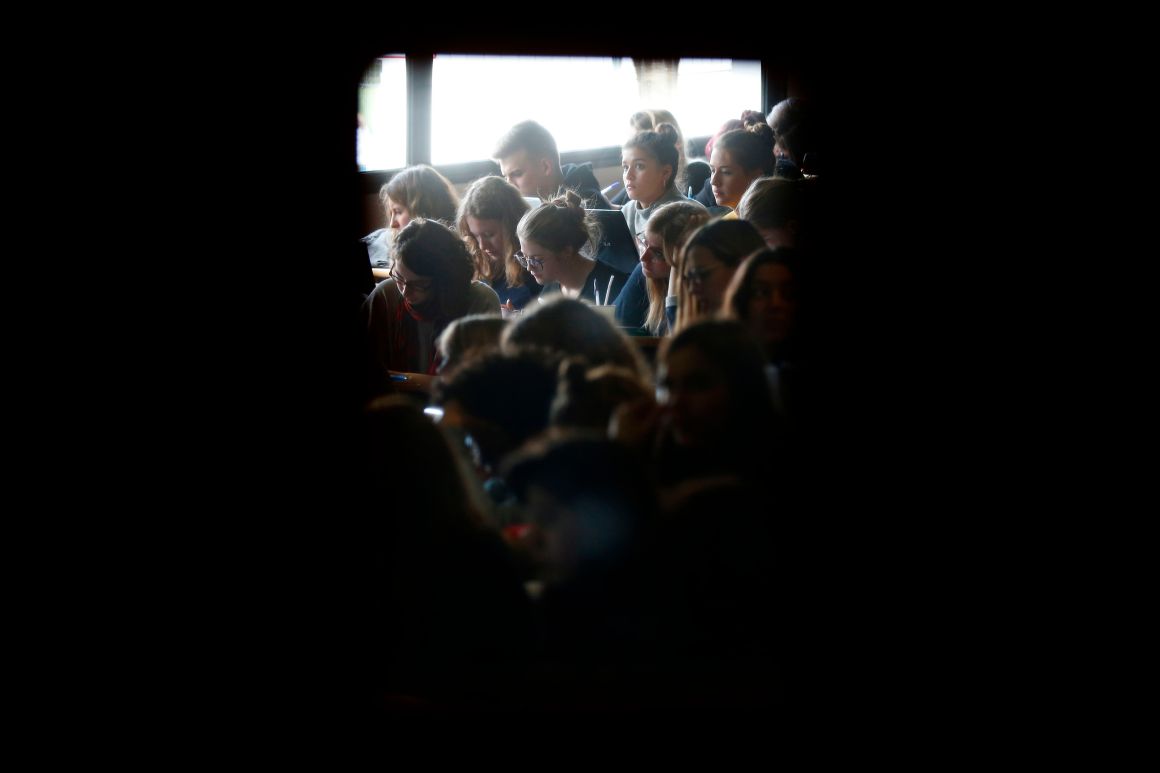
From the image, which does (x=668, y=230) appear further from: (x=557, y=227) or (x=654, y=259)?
(x=557, y=227)

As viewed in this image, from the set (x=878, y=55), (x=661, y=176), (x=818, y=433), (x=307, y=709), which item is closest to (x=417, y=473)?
(x=307, y=709)

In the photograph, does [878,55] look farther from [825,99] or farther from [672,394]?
[672,394]

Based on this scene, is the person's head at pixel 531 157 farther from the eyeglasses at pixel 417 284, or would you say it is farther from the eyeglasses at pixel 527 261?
the eyeglasses at pixel 417 284

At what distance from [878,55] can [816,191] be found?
0.15 meters

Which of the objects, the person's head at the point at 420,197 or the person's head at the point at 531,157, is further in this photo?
the person's head at the point at 531,157

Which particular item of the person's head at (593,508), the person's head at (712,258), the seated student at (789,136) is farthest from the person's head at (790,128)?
the person's head at (593,508)

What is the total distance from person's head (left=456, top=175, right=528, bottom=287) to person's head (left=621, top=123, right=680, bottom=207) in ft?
1.52

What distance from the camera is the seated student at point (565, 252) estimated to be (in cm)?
252

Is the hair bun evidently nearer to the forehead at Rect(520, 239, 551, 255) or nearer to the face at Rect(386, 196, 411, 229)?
the forehead at Rect(520, 239, 551, 255)

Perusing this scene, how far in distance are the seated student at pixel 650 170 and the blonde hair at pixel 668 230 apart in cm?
83

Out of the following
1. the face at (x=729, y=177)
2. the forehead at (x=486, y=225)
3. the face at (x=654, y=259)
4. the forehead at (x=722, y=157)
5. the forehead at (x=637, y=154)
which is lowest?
the face at (x=654, y=259)

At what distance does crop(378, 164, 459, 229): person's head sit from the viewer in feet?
10.2

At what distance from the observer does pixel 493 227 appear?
109 inches

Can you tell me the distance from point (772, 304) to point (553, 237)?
1431 mm
